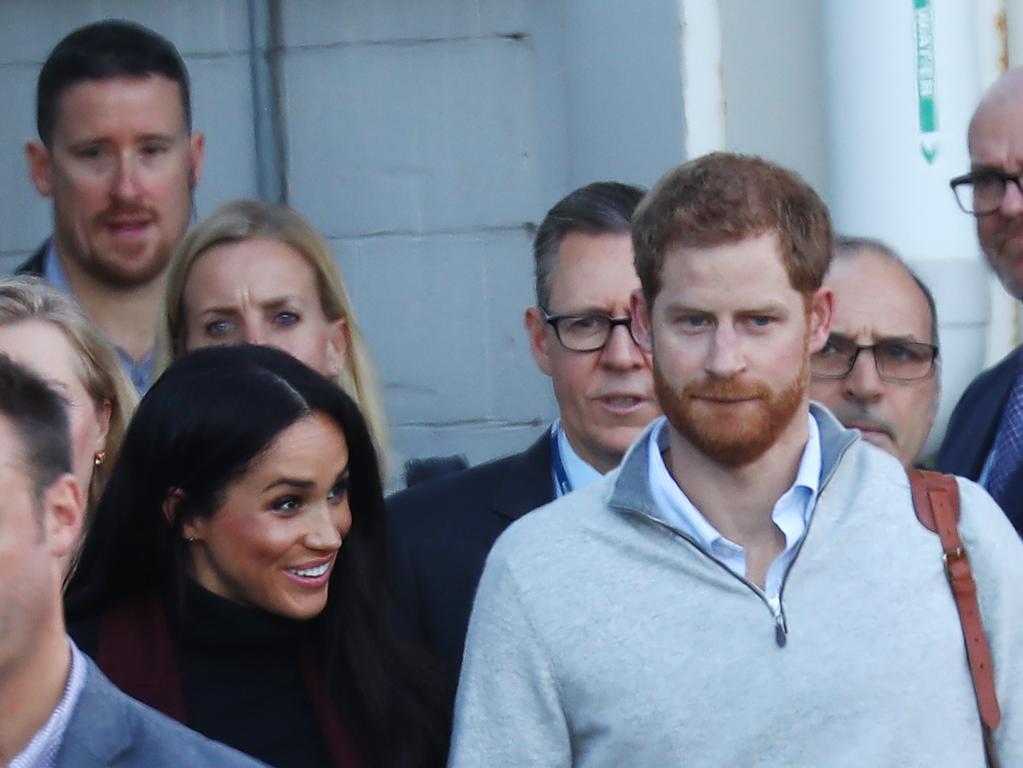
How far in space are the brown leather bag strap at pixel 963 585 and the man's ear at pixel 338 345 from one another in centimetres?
153

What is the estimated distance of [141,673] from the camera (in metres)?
3.33

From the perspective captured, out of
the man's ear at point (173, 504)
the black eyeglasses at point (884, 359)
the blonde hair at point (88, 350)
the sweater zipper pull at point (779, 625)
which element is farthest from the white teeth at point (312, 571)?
the black eyeglasses at point (884, 359)

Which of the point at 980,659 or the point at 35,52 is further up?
→ the point at 35,52

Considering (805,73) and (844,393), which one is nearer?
(844,393)

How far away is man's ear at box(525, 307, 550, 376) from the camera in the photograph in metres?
4.03

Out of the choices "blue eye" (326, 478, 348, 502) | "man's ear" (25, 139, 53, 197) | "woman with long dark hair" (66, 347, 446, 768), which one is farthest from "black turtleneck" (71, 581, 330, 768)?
"man's ear" (25, 139, 53, 197)

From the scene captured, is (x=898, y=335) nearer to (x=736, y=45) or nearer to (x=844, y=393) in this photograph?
(x=844, y=393)

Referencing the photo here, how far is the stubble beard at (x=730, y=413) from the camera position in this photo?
2.99 metres

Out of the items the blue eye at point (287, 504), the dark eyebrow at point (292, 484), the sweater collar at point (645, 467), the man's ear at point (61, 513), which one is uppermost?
the man's ear at point (61, 513)

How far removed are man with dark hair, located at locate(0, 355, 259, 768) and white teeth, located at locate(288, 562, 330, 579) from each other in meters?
0.84

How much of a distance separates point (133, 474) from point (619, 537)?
0.91 m

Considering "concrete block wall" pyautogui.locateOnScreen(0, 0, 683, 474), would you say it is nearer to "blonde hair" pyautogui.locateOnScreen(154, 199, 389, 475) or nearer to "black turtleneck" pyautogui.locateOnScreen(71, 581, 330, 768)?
"blonde hair" pyautogui.locateOnScreen(154, 199, 389, 475)

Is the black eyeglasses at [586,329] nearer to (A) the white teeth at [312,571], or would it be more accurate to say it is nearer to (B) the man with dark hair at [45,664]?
(A) the white teeth at [312,571]

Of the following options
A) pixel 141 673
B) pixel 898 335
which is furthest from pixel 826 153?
pixel 141 673
